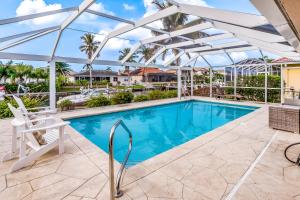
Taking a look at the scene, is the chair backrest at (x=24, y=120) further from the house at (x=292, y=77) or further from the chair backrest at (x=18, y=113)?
the house at (x=292, y=77)

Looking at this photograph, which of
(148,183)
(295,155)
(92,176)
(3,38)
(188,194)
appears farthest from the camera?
(3,38)

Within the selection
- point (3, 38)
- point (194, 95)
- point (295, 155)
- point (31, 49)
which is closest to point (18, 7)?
point (3, 38)

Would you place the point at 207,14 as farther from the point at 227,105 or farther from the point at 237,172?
the point at 227,105

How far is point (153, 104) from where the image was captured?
1134 cm

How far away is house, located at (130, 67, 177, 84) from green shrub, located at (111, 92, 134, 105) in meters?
25.2

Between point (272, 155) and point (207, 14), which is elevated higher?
point (207, 14)

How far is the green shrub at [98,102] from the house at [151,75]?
26084mm

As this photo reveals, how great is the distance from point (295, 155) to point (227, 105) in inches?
326

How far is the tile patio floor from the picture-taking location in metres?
2.59

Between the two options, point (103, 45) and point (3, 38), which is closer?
point (3, 38)

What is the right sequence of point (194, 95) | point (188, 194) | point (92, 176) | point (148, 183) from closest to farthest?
point (188, 194)
point (148, 183)
point (92, 176)
point (194, 95)

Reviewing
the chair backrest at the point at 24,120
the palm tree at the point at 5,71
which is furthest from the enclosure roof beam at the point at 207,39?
the palm tree at the point at 5,71

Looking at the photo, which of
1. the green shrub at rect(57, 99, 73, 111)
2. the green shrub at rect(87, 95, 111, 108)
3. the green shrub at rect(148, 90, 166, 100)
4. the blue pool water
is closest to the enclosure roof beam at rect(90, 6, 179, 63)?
the green shrub at rect(87, 95, 111, 108)

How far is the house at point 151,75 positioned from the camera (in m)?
37.7
